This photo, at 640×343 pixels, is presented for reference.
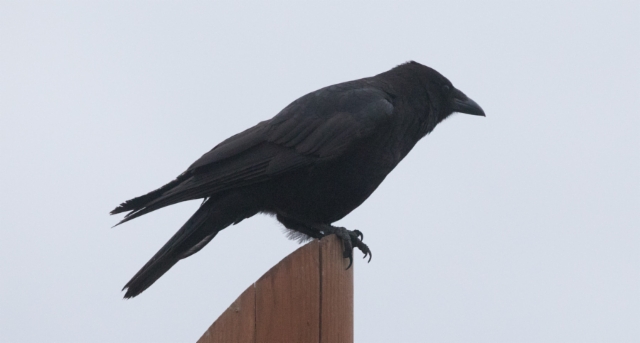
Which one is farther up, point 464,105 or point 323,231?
point 464,105

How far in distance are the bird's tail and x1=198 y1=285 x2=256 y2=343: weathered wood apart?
88.3 inches

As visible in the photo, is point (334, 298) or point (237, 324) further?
point (334, 298)

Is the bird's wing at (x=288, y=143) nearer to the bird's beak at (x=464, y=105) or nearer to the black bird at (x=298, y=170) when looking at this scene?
the black bird at (x=298, y=170)

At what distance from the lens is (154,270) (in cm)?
486

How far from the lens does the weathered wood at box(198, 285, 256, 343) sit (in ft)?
9.13

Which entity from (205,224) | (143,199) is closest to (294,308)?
(143,199)

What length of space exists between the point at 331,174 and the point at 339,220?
47 cm

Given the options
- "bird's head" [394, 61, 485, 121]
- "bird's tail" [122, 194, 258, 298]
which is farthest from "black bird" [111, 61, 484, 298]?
"bird's head" [394, 61, 485, 121]

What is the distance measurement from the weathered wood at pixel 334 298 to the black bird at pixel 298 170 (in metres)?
2.13

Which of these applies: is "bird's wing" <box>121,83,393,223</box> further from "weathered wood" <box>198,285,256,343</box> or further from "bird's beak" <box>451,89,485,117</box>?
"weathered wood" <box>198,285,256,343</box>

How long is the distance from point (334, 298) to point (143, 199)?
2.21 metres

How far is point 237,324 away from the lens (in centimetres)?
281

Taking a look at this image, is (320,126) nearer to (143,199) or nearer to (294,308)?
(143,199)

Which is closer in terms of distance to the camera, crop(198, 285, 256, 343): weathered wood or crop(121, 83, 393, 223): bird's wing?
crop(198, 285, 256, 343): weathered wood
